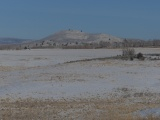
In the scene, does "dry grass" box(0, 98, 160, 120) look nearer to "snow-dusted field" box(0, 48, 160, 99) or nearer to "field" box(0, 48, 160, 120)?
"field" box(0, 48, 160, 120)

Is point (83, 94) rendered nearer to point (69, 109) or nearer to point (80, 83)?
point (80, 83)

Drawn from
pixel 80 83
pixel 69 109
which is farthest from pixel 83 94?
pixel 69 109

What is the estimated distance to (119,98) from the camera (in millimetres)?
25359

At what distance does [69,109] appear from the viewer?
20.6m

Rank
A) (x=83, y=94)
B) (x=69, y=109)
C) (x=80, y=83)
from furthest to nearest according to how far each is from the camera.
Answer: (x=80, y=83) < (x=83, y=94) < (x=69, y=109)

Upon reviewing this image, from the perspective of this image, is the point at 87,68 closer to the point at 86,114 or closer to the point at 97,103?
the point at 97,103

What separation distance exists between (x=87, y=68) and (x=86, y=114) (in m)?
23.4

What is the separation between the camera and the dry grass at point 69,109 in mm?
18547

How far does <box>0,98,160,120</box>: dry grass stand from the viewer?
18.5 metres

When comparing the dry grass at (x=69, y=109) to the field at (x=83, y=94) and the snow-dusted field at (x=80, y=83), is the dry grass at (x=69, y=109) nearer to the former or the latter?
the field at (x=83, y=94)

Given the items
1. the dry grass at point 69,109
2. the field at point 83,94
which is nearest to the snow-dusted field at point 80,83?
the field at point 83,94

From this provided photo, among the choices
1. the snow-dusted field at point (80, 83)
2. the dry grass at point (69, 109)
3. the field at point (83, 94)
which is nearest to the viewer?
the dry grass at point (69, 109)

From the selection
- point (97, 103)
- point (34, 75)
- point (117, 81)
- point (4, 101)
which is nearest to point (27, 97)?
point (4, 101)

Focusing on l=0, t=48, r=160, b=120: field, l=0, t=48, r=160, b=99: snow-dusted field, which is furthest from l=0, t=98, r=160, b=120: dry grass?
l=0, t=48, r=160, b=99: snow-dusted field
